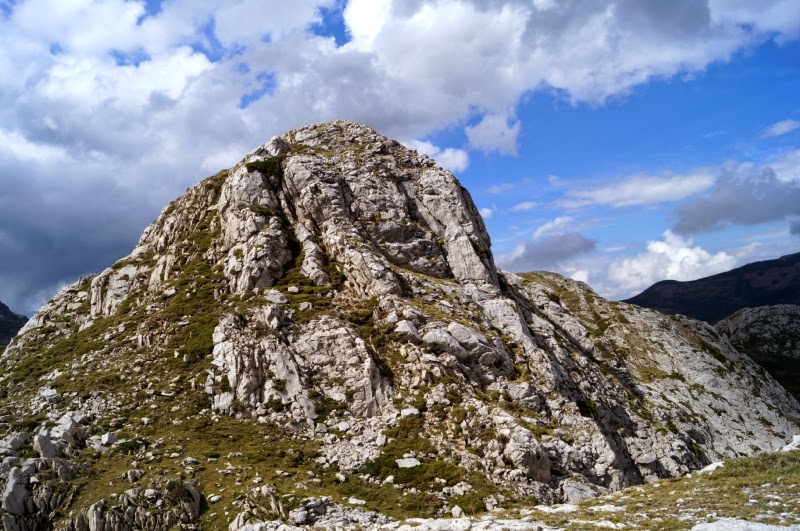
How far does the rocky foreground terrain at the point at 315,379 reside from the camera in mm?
28219

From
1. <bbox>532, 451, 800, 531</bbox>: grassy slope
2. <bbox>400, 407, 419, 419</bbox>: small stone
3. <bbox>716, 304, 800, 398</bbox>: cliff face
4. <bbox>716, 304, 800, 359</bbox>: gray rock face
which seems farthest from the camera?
<bbox>716, 304, 800, 359</bbox>: gray rock face

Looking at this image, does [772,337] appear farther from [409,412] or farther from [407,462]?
[407,462]

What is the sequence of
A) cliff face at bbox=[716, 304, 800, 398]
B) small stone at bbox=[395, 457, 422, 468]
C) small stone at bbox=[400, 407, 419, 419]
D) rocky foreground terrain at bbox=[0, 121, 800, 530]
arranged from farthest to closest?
cliff face at bbox=[716, 304, 800, 398] → small stone at bbox=[400, 407, 419, 419] → small stone at bbox=[395, 457, 422, 468] → rocky foreground terrain at bbox=[0, 121, 800, 530]

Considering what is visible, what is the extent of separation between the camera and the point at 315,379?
1547 inches

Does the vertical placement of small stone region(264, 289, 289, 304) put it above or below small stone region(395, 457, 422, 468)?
above

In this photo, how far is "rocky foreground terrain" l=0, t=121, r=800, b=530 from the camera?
2822cm

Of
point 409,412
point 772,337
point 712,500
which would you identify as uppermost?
point 409,412

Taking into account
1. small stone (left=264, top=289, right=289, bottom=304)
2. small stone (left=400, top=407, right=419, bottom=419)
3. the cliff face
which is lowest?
the cliff face

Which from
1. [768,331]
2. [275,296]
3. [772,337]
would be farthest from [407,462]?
[768,331]

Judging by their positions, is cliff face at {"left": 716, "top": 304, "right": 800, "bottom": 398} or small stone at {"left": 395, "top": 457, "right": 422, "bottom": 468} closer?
small stone at {"left": 395, "top": 457, "right": 422, "bottom": 468}

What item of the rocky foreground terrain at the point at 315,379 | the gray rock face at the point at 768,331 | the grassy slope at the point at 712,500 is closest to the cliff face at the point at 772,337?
the gray rock face at the point at 768,331

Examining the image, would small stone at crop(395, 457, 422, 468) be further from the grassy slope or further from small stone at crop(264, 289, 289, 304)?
small stone at crop(264, 289, 289, 304)

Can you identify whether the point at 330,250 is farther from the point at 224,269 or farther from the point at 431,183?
the point at 431,183

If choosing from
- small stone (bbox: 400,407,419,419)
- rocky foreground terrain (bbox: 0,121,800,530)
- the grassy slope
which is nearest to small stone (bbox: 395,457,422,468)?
rocky foreground terrain (bbox: 0,121,800,530)
